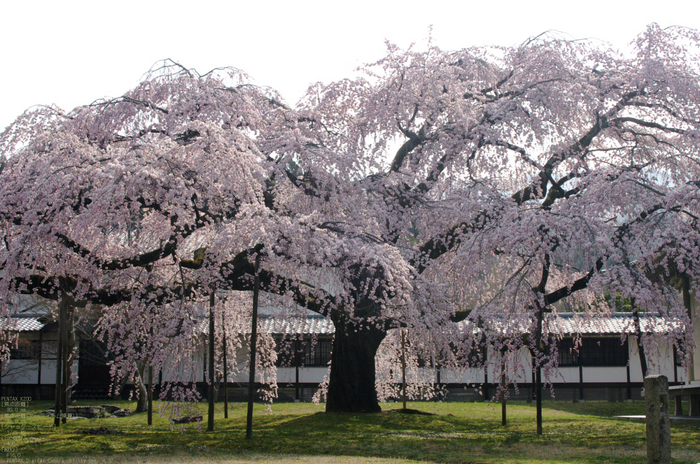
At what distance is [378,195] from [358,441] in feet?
17.0

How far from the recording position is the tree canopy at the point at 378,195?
10359mm

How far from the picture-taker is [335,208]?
1309 cm

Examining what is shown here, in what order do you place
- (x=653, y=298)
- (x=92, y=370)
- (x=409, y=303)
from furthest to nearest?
1. (x=92, y=370)
2. (x=409, y=303)
3. (x=653, y=298)

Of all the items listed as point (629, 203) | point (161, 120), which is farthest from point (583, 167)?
point (161, 120)

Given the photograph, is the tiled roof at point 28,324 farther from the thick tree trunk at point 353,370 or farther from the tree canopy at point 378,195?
Answer: the thick tree trunk at point 353,370

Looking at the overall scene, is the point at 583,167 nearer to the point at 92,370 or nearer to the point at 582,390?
the point at 582,390

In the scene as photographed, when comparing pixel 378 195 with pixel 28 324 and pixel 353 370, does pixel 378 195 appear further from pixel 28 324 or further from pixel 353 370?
pixel 28 324

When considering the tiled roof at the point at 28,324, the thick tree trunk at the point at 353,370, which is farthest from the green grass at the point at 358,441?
the tiled roof at the point at 28,324

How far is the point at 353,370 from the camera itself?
1490 centimetres

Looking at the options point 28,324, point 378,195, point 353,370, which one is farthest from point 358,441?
point 28,324

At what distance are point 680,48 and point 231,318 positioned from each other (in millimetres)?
12571

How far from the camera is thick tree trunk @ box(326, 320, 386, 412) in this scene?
14891mm

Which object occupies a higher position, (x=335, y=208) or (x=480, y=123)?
(x=480, y=123)

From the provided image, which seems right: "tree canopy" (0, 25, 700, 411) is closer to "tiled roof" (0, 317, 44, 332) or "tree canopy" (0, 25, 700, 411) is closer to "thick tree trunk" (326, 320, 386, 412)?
"thick tree trunk" (326, 320, 386, 412)
